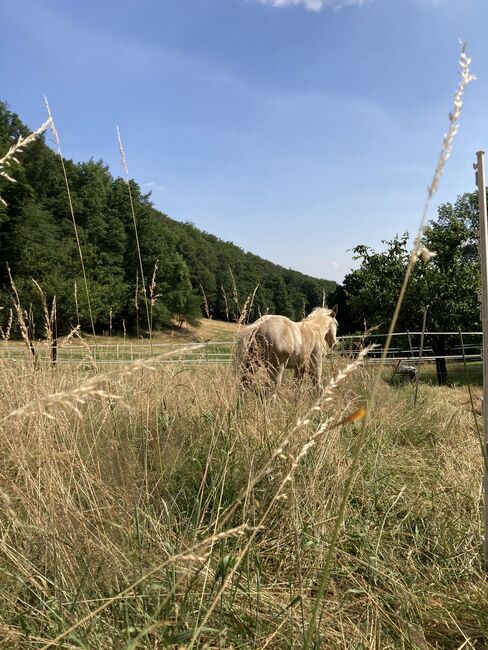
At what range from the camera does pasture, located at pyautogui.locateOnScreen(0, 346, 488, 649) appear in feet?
4.24

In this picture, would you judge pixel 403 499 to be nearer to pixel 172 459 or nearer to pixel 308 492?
pixel 308 492

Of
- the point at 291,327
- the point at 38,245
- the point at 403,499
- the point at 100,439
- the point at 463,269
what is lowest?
the point at 403,499

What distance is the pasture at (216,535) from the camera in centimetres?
129

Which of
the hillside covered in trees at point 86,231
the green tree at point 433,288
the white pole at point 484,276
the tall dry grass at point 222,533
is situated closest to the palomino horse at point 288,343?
the tall dry grass at point 222,533

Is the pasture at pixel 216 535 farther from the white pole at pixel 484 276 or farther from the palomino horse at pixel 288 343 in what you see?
the palomino horse at pixel 288 343

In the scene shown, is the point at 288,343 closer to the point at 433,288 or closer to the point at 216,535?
the point at 216,535

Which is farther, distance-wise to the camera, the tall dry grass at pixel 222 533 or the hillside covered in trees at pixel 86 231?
the hillside covered in trees at pixel 86 231

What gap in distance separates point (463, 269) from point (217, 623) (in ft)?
65.5

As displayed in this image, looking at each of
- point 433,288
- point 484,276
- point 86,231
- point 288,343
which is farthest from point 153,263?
point 484,276

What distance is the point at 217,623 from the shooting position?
4.56 feet

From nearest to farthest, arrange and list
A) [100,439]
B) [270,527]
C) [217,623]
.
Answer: [217,623] < [270,527] < [100,439]

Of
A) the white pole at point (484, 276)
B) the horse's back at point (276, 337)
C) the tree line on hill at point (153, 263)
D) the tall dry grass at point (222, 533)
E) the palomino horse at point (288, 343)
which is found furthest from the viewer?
the tree line on hill at point (153, 263)

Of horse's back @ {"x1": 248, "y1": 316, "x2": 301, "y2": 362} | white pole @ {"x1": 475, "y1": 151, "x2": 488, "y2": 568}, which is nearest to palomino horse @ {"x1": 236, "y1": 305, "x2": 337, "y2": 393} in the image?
horse's back @ {"x1": 248, "y1": 316, "x2": 301, "y2": 362}

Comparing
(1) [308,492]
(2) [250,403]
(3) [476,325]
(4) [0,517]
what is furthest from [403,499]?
(3) [476,325]
